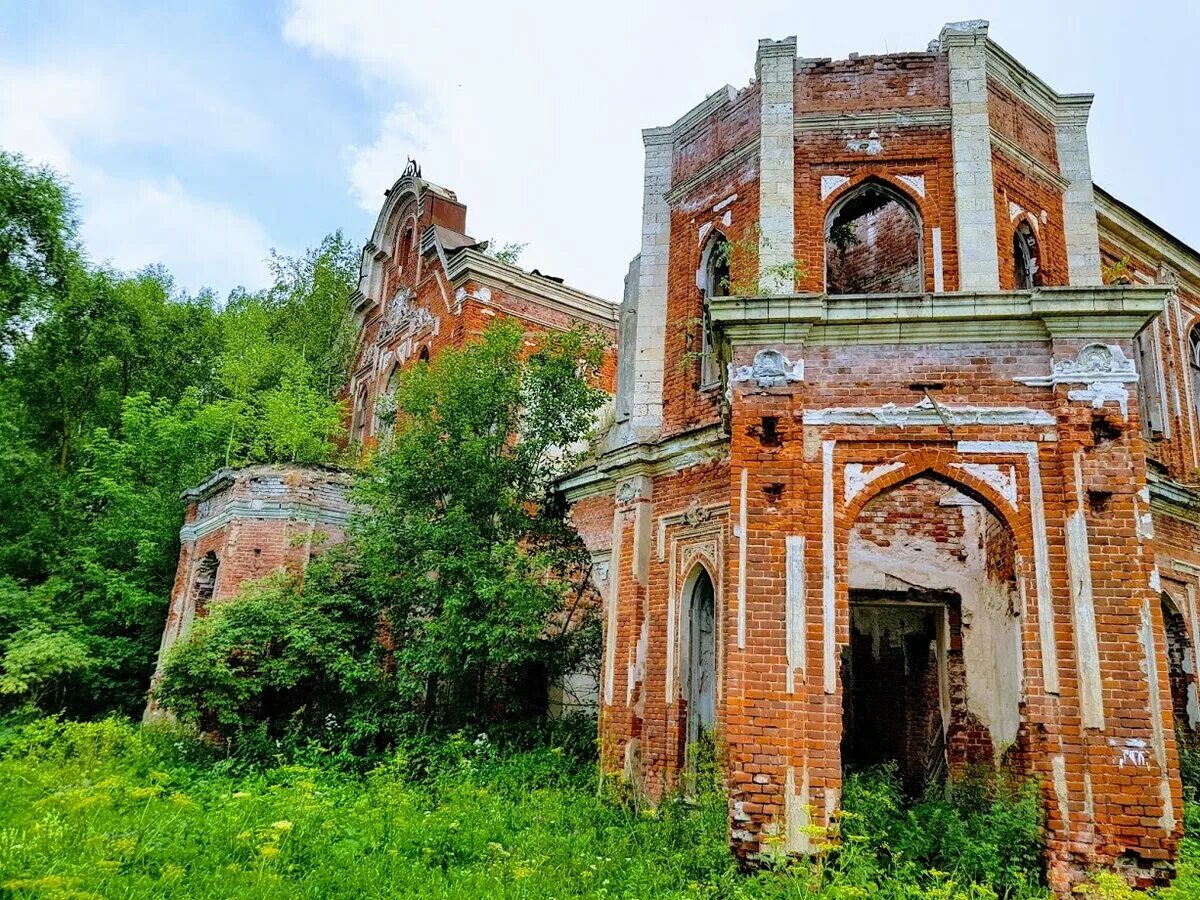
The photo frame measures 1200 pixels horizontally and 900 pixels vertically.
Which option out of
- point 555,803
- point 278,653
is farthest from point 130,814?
point 278,653

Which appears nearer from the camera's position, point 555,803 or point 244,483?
point 555,803

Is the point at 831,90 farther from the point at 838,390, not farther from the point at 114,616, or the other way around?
the point at 114,616

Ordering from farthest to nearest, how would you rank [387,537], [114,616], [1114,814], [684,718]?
[114,616] < [387,537] < [684,718] < [1114,814]

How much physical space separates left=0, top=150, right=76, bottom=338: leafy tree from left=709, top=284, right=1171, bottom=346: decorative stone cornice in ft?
71.5

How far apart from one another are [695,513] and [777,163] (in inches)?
183

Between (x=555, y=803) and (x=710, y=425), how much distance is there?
4.81 m

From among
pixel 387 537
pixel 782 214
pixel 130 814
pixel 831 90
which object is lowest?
pixel 130 814

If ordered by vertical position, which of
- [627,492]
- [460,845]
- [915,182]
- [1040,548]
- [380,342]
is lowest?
[460,845]

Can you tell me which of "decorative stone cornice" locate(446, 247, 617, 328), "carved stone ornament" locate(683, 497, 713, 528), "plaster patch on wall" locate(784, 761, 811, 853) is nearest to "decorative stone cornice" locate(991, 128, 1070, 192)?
"carved stone ornament" locate(683, 497, 713, 528)

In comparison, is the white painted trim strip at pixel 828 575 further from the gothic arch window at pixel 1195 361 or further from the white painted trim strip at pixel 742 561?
the gothic arch window at pixel 1195 361

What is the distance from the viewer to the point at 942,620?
36.9 ft

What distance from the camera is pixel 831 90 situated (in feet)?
37.6

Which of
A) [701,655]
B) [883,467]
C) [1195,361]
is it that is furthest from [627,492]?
[1195,361]

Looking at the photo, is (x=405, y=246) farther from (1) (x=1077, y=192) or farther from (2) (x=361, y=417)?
(1) (x=1077, y=192)
